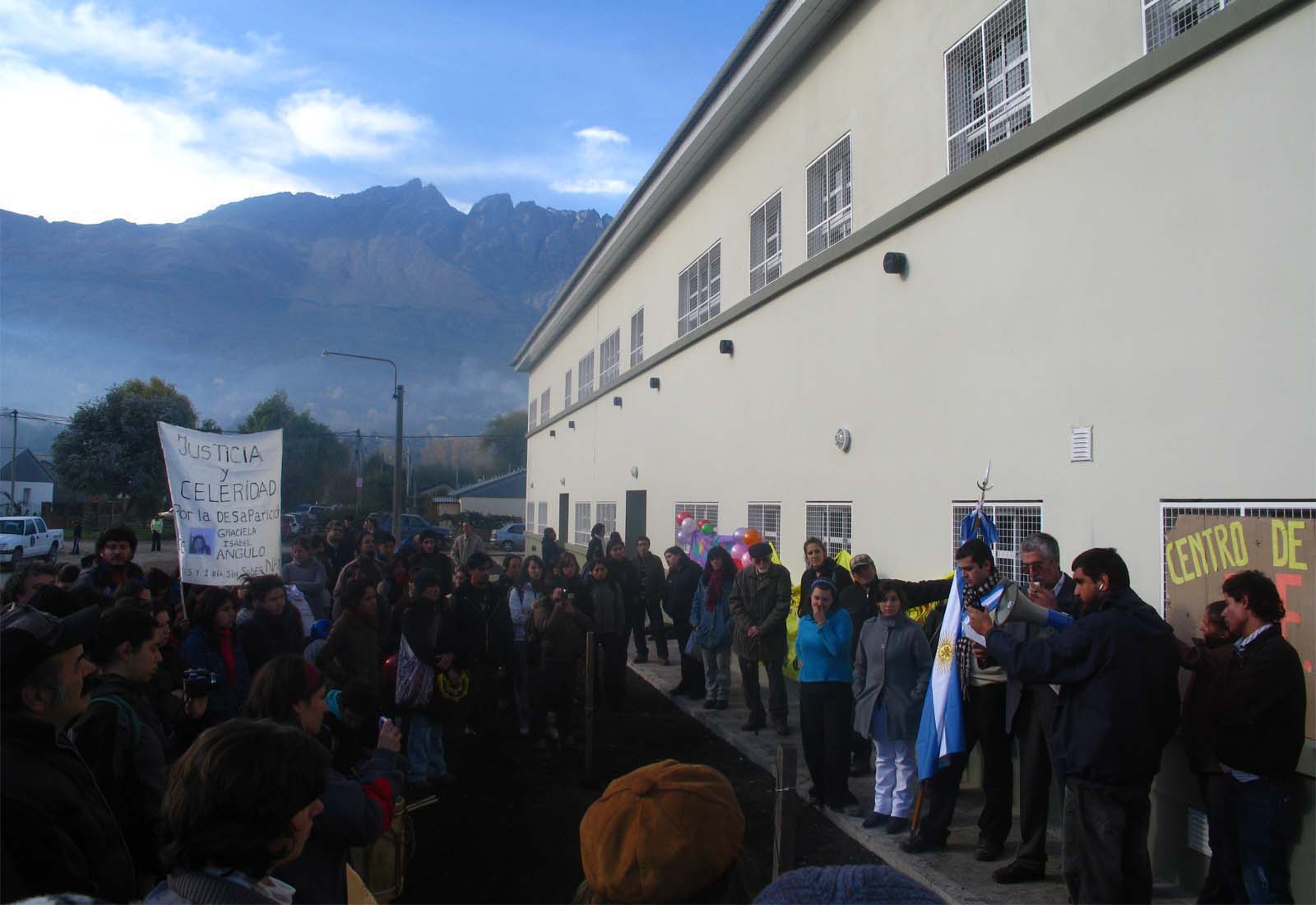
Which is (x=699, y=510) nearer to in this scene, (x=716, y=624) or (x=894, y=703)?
(x=716, y=624)

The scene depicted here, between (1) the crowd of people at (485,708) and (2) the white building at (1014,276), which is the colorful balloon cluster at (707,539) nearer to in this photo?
(2) the white building at (1014,276)

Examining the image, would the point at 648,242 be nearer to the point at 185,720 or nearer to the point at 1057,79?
the point at 1057,79

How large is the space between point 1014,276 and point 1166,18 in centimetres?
199

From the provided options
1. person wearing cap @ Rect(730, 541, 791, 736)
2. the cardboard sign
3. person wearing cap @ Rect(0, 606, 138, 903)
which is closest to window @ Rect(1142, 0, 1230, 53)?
the cardboard sign

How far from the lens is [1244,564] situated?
4.97 metres

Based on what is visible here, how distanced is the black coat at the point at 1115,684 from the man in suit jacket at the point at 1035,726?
907 mm

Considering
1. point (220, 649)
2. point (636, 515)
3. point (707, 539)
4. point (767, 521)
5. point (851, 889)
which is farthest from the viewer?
point (636, 515)

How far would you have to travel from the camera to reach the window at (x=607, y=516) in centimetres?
2144

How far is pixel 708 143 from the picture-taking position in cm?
1462

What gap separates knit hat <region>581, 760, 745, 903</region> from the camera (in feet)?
5.93

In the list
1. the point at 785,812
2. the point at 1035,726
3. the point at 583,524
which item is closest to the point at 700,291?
the point at 583,524

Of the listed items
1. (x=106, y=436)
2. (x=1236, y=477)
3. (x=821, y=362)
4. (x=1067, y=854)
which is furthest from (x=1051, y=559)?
(x=106, y=436)

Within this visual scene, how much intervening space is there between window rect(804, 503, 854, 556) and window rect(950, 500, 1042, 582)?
258cm

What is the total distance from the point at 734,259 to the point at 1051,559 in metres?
9.03
